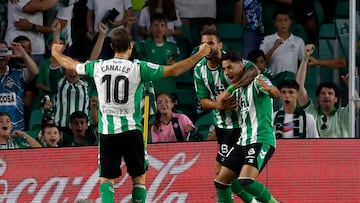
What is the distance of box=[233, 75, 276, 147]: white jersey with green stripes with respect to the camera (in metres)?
14.7

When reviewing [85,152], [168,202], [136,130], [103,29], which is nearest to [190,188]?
[168,202]

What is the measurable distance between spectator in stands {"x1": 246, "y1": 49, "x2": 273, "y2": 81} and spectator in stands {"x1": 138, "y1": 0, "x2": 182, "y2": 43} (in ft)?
4.31

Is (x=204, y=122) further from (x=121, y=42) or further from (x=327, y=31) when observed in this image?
(x=121, y=42)

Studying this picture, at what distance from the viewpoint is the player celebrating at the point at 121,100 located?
13.8 metres

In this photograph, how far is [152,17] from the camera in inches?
753

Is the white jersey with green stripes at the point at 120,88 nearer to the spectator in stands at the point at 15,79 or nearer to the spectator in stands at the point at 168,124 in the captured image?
the spectator in stands at the point at 168,124

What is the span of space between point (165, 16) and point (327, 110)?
117 inches

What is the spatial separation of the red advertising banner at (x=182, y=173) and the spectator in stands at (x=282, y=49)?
7.72 feet

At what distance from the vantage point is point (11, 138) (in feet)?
57.0

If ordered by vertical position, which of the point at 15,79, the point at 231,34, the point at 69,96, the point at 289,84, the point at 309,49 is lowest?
the point at 69,96

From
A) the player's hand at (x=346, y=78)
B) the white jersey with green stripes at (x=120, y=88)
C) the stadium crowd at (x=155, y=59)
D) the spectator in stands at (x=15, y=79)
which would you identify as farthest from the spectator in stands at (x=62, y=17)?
the white jersey with green stripes at (x=120, y=88)

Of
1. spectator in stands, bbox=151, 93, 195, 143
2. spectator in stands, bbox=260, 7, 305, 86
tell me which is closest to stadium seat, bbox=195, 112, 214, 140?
spectator in stands, bbox=151, 93, 195, 143

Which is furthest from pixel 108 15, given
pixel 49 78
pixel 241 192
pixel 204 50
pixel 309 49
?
pixel 204 50

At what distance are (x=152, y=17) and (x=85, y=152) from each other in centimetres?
353
